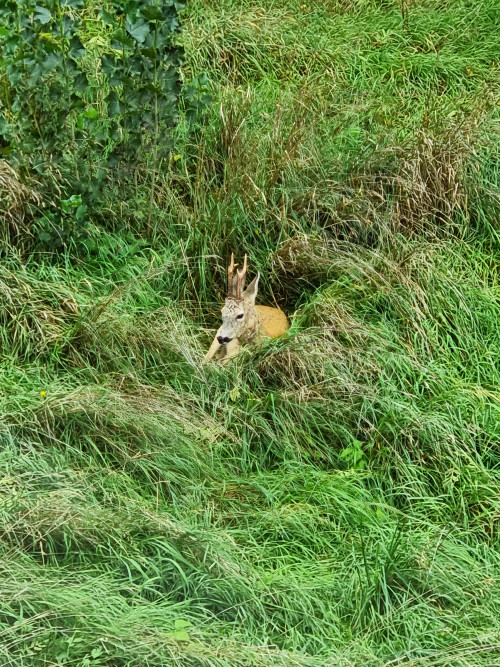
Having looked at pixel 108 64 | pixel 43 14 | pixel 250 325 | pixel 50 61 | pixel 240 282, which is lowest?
pixel 250 325

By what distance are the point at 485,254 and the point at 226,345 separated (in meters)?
1.56

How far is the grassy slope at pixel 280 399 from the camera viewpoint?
403 centimetres

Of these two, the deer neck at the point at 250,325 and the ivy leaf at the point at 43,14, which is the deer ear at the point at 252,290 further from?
the ivy leaf at the point at 43,14

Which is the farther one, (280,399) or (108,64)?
(108,64)

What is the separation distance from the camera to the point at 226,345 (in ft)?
18.2

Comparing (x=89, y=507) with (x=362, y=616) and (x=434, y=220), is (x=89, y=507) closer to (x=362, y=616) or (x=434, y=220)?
(x=362, y=616)

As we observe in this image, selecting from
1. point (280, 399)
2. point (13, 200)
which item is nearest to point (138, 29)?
point (13, 200)

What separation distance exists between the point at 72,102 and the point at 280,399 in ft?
6.81

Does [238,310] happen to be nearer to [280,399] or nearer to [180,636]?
[280,399]

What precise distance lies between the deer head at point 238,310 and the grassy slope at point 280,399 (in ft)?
0.71

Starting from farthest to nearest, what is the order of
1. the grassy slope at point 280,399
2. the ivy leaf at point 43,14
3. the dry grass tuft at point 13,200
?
the dry grass tuft at point 13,200, the ivy leaf at point 43,14, the grassy slope at point 280,399

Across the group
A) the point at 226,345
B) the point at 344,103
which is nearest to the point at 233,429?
the point at 226,345

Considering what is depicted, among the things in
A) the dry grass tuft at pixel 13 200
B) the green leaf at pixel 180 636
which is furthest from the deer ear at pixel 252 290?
the green leaf at pixel 180 636

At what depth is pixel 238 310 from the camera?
18.4ft
